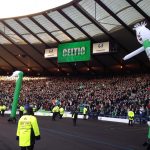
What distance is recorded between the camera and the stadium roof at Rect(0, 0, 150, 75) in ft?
113

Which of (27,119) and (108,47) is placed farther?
(108,47)

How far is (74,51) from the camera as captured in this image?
44.1 m

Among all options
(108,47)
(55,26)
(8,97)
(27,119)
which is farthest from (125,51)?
(27,119)

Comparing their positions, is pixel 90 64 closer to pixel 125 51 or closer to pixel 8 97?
pixel 125 51

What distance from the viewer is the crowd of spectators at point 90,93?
118 ft

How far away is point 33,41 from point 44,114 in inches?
400

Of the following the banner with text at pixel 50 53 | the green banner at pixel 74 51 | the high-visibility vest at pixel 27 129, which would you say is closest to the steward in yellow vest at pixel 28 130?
the high-visibility vest at pixel 27 129

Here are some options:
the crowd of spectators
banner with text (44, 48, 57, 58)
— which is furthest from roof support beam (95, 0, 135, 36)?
banner with text (44, 48, 57, 58)

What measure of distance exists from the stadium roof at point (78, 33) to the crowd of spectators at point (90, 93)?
1.94 metres

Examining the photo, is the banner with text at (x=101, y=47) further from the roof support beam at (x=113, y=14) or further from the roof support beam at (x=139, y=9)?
the roof support beam at (x=139, y=9)

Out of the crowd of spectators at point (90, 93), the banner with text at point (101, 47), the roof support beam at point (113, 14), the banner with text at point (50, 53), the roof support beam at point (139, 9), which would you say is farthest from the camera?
the banner with text at point (50, 53)

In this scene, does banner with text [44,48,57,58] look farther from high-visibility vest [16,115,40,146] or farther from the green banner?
high-visibility vest [16,115,40,146]

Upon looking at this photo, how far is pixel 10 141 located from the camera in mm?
16625

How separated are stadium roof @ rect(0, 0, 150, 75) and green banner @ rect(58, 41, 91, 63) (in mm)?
732
